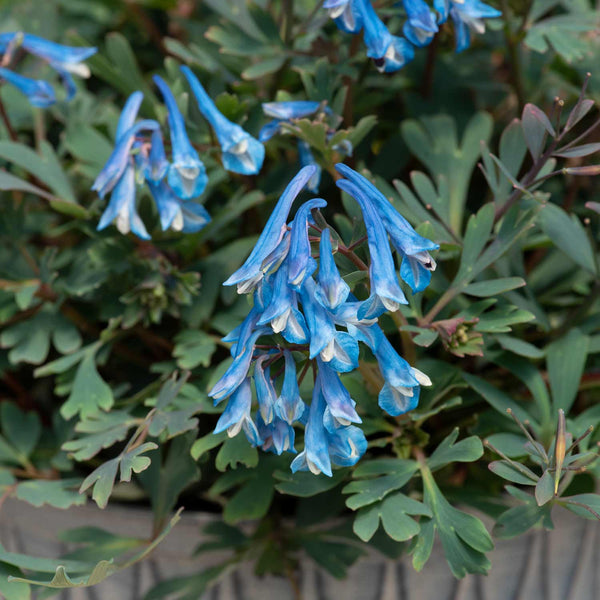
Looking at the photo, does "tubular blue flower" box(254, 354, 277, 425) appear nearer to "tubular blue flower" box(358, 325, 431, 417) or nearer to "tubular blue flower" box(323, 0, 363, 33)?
"tubular blue flower" box(358, 325, 431, 417)

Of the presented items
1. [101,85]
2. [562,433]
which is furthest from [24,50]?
[562,433]

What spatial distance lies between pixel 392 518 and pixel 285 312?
0.18 metres

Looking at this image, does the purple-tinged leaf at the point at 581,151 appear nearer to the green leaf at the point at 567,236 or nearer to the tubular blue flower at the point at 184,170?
the green leaf at the point at 567,236

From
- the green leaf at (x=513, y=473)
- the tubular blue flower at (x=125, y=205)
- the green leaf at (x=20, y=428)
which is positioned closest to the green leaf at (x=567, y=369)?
the green leaf at (x=513, y=473)

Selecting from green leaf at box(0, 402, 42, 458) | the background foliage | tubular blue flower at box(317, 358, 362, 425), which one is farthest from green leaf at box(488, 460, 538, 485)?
green leaf at box(0, 402, 42, 458)

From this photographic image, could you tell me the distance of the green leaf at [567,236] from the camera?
57 cm

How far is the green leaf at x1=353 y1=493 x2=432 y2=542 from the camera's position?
47 centimetres

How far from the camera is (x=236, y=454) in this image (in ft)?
1.64

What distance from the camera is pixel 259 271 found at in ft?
1.32

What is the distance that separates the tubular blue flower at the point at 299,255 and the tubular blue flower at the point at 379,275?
0.12 feet

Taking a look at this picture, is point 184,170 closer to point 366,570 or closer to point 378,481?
point 378,481

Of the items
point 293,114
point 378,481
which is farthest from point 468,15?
point 378,481

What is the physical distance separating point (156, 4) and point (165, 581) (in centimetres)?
66

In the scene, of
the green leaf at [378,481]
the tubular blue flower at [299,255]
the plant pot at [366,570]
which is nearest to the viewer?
the tubular blue flower at [299,255]
